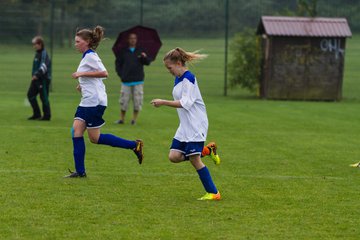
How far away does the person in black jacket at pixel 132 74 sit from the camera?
1838cm

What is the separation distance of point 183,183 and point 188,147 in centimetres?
133

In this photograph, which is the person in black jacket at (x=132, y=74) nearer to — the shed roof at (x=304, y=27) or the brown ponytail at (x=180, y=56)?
the shed roof at (x=304, y=27)

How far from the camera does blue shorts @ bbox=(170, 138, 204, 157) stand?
9.02m

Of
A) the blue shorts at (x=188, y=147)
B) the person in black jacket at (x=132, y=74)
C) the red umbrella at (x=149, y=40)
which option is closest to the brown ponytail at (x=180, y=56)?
the blue shorts at (x=188, y=147)

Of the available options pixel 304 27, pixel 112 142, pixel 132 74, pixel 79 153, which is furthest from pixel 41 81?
pixel 304 27

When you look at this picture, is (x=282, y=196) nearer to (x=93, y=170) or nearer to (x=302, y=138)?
(x=93, y=170)

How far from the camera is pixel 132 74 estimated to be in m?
18.5

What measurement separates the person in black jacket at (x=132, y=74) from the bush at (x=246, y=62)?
9.45 metres

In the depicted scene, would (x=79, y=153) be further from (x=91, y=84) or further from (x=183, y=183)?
(x=183, y=183)

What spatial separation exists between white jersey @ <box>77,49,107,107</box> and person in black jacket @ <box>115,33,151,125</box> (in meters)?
7.66

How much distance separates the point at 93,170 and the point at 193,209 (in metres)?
3.01

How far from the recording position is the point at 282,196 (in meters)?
9.44

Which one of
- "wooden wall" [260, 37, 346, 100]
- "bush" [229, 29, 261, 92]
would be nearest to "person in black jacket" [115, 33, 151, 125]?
"wooden wall" [260, 37, 346, 100]

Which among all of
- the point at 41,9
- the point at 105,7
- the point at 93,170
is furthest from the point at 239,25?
the point at 93,170
